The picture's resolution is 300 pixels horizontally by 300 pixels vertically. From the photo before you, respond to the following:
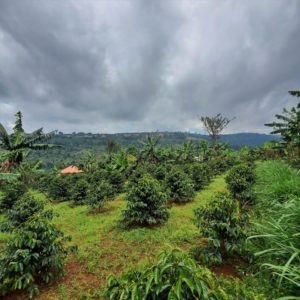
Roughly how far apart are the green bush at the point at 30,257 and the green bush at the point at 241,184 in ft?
29.6

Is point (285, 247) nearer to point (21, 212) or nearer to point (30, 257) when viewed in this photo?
point (30, 257)

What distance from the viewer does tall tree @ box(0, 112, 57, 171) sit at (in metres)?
16.5

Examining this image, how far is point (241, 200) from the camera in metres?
13.0

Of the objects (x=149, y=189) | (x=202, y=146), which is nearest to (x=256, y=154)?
(x=202, y=146)

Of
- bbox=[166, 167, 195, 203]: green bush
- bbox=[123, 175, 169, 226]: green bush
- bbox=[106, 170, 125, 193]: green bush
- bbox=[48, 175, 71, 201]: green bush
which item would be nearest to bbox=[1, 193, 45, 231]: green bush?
bbox=[123, 175, 169, 226]: green bush

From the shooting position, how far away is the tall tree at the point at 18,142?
54.0 feet

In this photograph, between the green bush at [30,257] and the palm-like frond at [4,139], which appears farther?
the palm-like frond at [4,139]

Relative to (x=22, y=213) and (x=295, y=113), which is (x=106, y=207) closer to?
(x=22, y=213)

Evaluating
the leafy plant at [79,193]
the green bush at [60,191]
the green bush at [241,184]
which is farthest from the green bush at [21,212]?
the green bush at [60,191]

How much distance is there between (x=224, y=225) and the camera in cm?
647

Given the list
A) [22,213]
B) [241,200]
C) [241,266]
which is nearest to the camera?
[241,266]

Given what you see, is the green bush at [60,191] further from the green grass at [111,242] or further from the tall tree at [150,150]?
the tall tree at [150,150]

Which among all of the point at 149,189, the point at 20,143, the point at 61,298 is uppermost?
the point at 20,143

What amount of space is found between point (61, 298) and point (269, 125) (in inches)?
917
